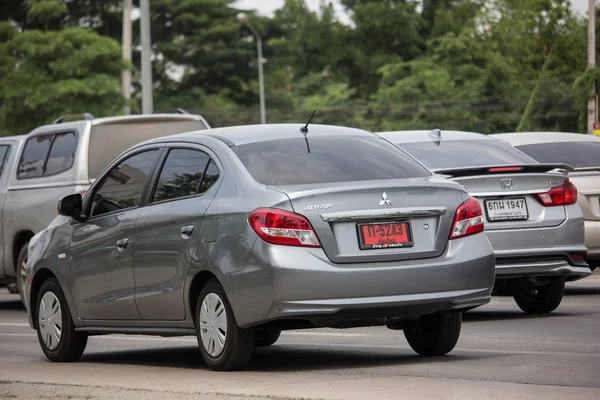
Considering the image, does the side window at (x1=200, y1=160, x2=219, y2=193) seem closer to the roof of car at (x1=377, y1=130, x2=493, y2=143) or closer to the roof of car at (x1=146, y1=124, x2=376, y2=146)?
the roof of car at (x1=146, y1=124, x2=376, y2=146)

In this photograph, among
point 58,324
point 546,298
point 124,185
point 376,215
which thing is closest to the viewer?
point 376,215

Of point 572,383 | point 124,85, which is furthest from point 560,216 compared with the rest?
point 124,85

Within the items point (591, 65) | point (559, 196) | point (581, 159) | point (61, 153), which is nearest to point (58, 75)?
point (591, 65)

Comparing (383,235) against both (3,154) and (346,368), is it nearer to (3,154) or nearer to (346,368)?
(346,368)

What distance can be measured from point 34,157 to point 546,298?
6691 mm

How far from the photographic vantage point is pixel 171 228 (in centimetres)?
922

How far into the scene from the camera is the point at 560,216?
40.3 ft

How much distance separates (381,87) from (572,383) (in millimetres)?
73318

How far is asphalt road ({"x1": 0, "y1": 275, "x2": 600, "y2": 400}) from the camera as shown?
765cm

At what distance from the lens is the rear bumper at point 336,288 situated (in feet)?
27.2

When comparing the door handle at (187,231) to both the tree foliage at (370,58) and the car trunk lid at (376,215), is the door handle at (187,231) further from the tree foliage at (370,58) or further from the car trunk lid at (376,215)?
the tree foliage at (370,58)

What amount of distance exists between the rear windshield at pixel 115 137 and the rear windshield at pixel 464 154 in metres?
3.70

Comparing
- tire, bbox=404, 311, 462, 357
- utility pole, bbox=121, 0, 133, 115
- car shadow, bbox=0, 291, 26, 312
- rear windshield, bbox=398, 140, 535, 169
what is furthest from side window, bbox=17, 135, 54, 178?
utility pole, bbox=121, 0, 133, 115

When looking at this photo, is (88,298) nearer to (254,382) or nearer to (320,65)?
(254,382)
